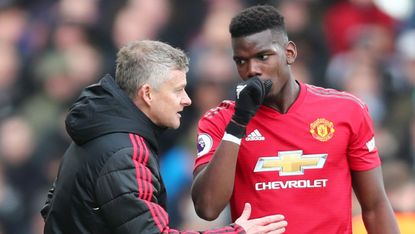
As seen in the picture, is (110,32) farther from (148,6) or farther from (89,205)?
(89,205)

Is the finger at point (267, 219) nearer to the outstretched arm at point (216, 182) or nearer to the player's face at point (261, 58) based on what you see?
the outstretched arm at point (216, 182)

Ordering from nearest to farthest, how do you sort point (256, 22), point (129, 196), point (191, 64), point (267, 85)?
point (129, 196)
point (267, 85)
point (256, 22)
point (191, 64)

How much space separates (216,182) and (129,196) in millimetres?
500

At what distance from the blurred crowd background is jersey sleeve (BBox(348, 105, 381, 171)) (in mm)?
3287

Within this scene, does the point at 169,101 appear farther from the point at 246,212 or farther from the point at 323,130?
the point at 323,130

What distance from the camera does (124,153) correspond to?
4.27 metres

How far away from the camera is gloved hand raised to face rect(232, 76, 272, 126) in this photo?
4.40 metres

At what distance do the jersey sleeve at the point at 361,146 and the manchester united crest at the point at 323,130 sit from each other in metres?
0.11

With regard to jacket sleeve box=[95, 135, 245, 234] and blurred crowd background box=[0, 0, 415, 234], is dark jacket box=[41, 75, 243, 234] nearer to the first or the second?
jacket sleeve box=[95, 135, 245, 234]

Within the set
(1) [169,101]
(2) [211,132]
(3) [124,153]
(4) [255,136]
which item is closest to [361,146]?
(4) [255,136]

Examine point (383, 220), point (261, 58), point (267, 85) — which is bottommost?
point (383, 220)

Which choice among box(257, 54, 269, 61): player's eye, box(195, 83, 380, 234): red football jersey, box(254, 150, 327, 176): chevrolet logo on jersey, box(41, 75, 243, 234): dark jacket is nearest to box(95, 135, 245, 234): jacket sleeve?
box(41, 75, 243, 234): dark jacket

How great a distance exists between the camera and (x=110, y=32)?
8664 mm

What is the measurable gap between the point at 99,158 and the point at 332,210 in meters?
1.17
